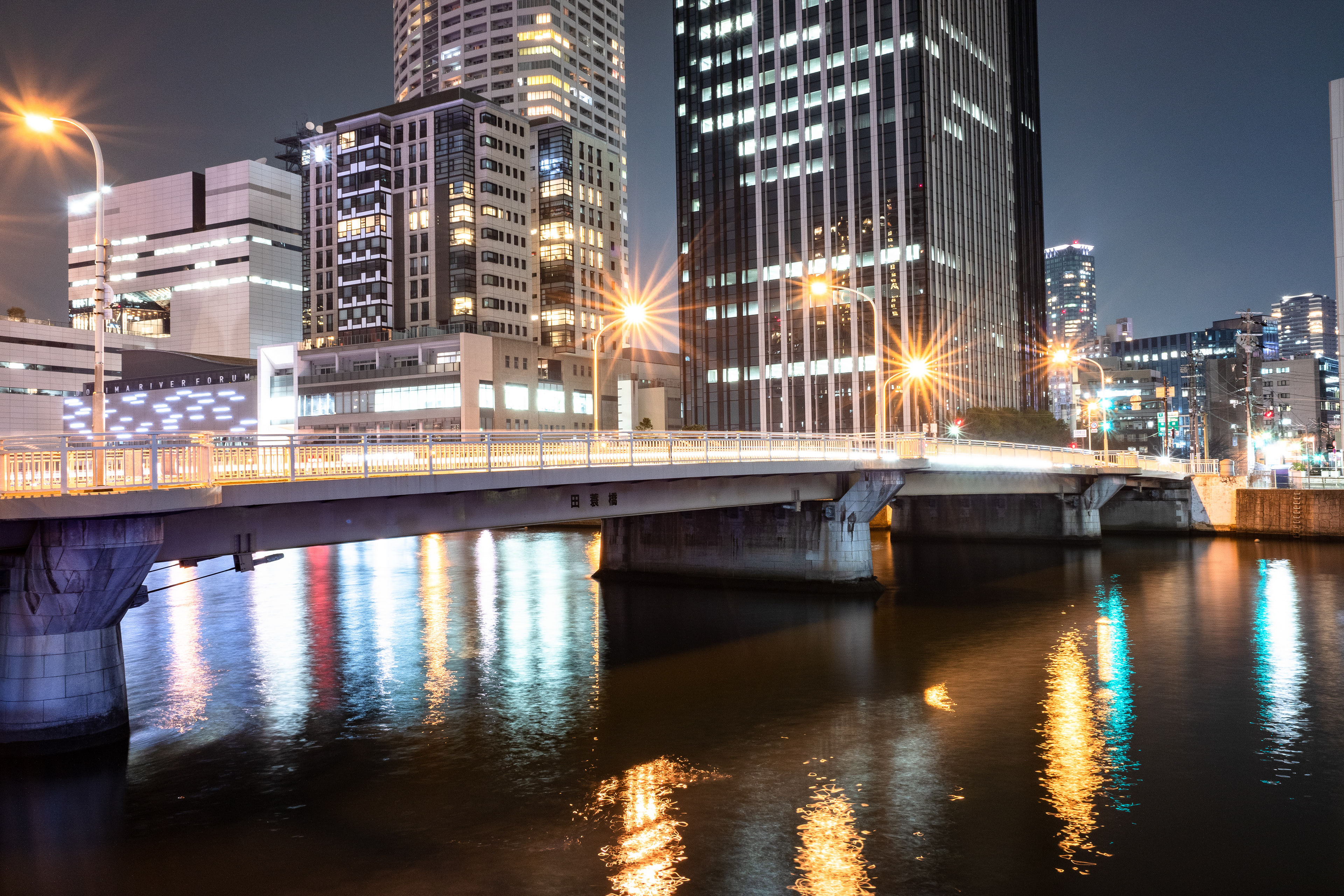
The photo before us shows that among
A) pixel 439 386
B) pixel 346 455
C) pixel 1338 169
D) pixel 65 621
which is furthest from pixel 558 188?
pixel 65 621

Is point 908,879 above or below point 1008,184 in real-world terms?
below

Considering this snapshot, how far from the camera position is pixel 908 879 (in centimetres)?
1484

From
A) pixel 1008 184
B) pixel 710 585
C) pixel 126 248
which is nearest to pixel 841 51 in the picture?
pixel 1008 184

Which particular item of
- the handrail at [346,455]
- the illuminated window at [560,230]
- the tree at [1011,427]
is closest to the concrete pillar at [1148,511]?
the tree at [1011,427]

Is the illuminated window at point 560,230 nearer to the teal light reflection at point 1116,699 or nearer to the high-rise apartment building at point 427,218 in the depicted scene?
the high-rise apartment building at point 427,218

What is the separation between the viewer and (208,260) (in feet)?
555

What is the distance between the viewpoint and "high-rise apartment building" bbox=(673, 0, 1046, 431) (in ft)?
390

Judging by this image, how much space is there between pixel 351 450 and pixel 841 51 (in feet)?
384

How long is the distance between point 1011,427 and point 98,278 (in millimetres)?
103008

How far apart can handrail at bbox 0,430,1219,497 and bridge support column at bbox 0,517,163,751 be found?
48.4 inches

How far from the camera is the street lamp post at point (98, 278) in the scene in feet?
61.9

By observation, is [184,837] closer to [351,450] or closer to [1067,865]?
[351,450]

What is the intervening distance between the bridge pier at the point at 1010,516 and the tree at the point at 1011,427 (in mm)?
33929


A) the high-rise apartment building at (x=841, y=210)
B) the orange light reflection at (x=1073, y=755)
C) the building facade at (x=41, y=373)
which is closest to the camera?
the orange light reflection at (x=1073, y=755)
